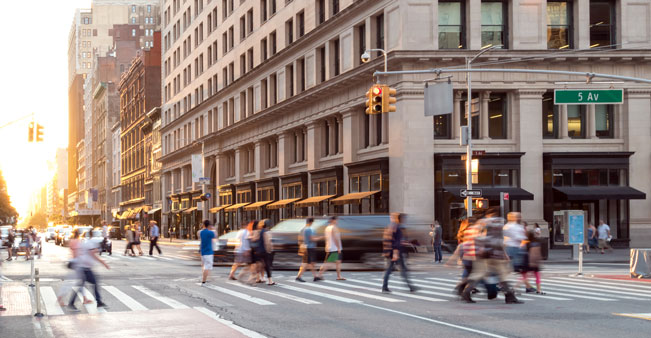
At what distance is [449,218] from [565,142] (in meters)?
7.36

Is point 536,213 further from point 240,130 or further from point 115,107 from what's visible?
point 115,107

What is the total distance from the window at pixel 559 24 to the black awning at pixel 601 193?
25.3 feet

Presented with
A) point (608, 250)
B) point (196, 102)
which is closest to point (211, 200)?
point (196, 102)

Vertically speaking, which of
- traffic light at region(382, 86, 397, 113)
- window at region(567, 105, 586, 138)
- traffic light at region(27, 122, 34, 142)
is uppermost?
window at region(567, 105, 586, 138)

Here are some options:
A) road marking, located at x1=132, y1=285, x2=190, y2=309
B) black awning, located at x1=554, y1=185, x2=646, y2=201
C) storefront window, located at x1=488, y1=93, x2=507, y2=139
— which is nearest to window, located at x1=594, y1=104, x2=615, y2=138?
black awning, located at x1=554, y1=185, x2=646, y2=201

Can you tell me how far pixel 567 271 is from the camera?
28.2 meters

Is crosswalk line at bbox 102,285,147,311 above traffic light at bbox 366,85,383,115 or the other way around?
the other way around

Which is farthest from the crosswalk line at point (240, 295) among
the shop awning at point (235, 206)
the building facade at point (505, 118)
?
the shop awning at point (235, 206)

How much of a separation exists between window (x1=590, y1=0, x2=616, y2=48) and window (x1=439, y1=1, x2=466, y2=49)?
6.96 metres

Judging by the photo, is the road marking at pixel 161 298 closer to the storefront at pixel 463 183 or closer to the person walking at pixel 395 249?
the person walking at pixel 395 249

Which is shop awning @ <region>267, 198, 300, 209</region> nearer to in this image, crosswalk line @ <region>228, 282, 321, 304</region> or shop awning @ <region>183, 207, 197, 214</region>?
shop awning @ <region>183, 207, 197, 214</region>

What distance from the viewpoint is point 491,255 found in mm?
16797

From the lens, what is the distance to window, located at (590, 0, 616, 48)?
1661 inches

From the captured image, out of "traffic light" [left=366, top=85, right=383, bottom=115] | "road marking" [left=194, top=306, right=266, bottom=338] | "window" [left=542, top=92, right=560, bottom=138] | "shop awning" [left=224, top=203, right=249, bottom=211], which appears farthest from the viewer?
"shop awning" [left=224, top=203, right=249, bottom=211]
